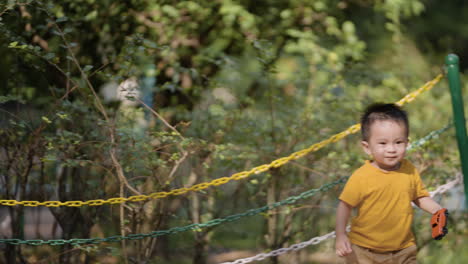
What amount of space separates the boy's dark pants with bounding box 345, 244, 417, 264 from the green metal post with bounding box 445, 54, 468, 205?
35.1 inches

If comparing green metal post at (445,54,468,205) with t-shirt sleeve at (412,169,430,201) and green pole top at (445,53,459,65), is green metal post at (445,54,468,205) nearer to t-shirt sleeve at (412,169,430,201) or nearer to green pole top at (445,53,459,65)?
green pole top at (445,53,459,65)

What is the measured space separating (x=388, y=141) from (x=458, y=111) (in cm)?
104

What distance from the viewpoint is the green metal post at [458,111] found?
150 inches

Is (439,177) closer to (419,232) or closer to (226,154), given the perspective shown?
(419,232)

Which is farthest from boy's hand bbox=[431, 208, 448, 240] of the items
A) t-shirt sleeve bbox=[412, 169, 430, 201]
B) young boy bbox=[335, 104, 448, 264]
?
t-shirt sleeve bbox=[412, 169, 430, 201]

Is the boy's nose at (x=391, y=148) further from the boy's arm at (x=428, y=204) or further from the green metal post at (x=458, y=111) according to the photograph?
the green metal post at (x=458, y=111)

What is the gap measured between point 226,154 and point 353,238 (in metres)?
1.63

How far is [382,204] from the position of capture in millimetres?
3096

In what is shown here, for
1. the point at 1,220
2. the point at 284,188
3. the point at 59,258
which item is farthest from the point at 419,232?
the point at 1,220

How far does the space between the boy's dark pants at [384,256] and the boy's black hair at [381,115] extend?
578 millimetres

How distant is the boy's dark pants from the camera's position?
3145 mm

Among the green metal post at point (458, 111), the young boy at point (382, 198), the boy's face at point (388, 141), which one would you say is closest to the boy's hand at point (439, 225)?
the young boy at point (382, 198)

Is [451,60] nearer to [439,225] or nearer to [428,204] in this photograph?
[428,204]

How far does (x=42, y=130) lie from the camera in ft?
12.6
